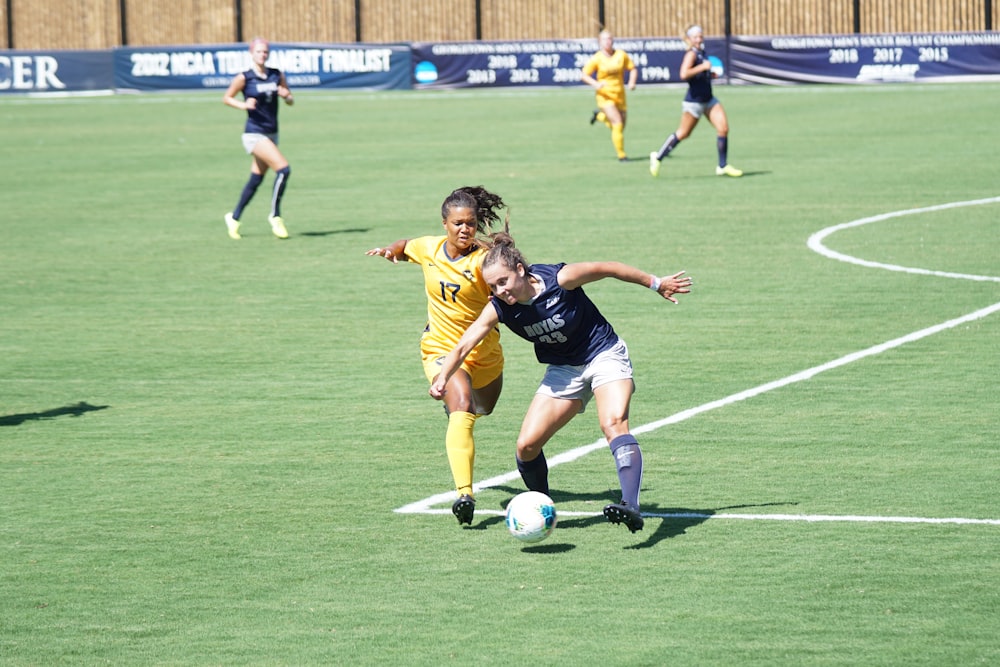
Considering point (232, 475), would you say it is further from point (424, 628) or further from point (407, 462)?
point (424, 628)

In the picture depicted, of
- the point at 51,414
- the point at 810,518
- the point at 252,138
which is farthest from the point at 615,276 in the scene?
the point at 252,138

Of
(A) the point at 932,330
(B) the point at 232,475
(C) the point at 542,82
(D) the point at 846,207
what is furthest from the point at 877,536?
(C) the point at 542,82

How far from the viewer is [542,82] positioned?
48.5 m

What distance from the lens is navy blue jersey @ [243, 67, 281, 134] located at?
20562 mm

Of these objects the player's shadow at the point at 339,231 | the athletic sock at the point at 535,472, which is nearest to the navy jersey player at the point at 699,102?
the player's shadow at the point at 339,231

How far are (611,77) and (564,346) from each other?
20541mm

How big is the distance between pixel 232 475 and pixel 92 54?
43.9 metres

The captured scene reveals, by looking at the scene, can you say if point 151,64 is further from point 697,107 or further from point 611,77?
point 697,107

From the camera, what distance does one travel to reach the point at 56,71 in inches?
2012

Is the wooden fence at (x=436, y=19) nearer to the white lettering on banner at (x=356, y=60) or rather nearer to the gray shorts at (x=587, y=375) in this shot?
the white lettering on banner at (x=356, y=60)

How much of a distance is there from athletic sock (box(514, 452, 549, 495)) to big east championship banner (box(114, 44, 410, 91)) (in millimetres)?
41119

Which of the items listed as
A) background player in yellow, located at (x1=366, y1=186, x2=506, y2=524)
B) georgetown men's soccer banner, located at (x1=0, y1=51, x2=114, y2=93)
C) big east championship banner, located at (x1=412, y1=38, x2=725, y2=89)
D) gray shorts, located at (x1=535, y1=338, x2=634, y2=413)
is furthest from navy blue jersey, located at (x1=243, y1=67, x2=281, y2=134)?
georgetown men's soccer banner, located at (x1=0, y1=51, x2=114, y2=93)

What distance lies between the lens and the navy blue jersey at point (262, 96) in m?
20.6

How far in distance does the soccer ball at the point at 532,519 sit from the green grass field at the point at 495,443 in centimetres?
13
